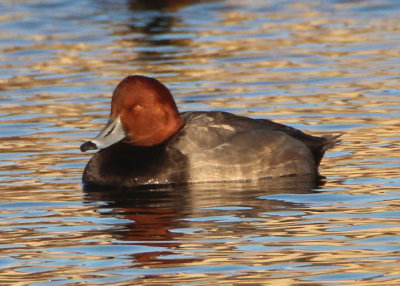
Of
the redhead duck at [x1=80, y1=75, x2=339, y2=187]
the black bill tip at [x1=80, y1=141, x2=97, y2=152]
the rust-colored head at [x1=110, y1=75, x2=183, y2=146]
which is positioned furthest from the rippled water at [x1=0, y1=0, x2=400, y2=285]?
the rust-colored head at [x1=110, y1=75, x2=183, y2=146]

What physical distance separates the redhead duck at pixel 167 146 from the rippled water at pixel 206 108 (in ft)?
0.58

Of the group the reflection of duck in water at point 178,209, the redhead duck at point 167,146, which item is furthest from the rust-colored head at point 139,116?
the reflection of duck in water at point 178,209

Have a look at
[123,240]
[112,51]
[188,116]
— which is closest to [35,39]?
[112,51]

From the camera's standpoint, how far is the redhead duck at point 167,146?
9.12 meters

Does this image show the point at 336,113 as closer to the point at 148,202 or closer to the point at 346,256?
the point at 148,202

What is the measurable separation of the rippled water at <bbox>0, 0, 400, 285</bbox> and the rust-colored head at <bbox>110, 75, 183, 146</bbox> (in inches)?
18.5

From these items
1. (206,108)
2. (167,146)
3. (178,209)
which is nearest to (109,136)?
(167,146)

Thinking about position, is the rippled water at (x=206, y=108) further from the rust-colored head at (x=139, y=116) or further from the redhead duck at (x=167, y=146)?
the rust-colored head at (x=139, y=116)

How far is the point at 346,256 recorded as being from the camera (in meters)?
6.64

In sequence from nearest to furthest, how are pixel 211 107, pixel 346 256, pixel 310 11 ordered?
1. pixel 346 256
2. pixel 211 107
3. pixel 310 11

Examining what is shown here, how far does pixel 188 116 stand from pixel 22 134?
2.27 meters

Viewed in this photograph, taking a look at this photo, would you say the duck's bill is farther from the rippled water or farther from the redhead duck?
the rippled water

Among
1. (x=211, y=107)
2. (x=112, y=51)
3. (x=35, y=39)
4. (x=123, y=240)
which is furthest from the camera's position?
(x=35, y=39)

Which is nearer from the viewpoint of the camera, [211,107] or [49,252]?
[49,252]
